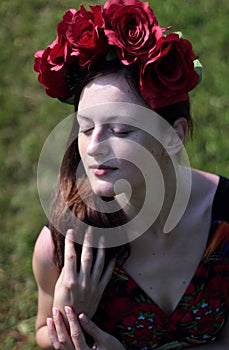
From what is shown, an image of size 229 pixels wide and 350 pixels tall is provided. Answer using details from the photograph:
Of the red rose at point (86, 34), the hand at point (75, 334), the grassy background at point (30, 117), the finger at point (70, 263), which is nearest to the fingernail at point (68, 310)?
the hand at point (75, 334)

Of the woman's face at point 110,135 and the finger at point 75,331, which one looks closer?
the woman's face at point 110,135

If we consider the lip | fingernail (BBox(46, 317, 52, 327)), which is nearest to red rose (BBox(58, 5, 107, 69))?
the lip

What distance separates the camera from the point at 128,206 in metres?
2.88

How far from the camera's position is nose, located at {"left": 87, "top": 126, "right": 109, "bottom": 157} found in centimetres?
248

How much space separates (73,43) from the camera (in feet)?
8.23

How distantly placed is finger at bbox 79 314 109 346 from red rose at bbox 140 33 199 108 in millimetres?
890

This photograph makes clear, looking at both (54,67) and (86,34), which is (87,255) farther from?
(86,34)

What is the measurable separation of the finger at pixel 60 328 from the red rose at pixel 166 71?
0.91 m

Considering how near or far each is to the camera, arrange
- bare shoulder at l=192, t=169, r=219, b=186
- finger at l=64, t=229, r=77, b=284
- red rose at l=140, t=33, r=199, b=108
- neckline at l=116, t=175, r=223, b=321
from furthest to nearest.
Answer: bare shoulder at l=192, t=169, r=219, b=186 < neckline at l=116, t=175, r=223, b=321 < finger at l=64, t=229, r=77, b=284 < red rose at l=140, t=33, r=199, b=108

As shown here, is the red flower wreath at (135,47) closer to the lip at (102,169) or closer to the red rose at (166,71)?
the red rose at (166,71)

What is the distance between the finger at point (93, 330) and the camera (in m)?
2.85

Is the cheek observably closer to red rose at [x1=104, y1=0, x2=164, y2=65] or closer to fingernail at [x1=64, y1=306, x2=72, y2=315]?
red rose at [x1=104, y1=0, x2=164, y2=65]

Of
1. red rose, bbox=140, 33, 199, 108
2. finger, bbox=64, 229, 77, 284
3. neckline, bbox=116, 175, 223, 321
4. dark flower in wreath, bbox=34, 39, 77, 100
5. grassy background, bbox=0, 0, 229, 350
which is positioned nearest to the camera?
red rose, bbox=140, 33, 199, 108

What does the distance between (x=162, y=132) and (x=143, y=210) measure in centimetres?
41
